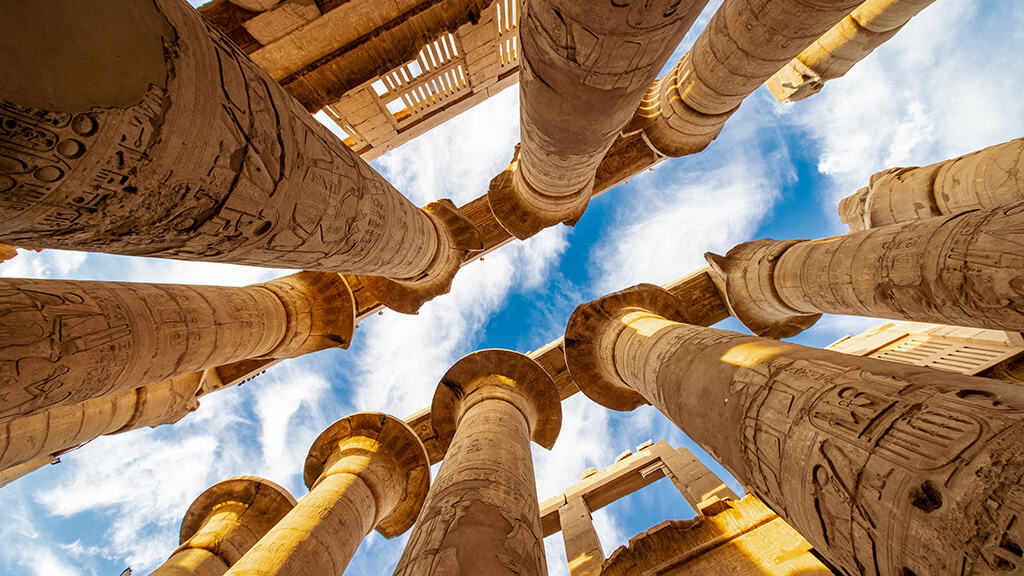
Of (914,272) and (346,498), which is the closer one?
(914,272)

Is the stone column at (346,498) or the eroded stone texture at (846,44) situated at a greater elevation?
the eroded stone texture at (846,44)

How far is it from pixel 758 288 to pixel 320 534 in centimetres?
761

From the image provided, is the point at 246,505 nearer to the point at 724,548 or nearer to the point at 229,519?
the point at 229,519

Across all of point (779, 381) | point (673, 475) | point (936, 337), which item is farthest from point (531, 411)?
point (936, 337)

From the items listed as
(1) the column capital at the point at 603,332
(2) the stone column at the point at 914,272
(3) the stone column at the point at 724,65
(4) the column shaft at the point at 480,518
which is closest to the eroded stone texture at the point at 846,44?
(3) the stone column at the point at 724,65

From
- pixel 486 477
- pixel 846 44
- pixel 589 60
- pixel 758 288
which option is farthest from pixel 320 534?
pixel 846 44

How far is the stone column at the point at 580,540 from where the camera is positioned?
7.53m

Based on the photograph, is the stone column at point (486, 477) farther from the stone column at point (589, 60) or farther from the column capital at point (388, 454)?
the stone column at point (589, 60)

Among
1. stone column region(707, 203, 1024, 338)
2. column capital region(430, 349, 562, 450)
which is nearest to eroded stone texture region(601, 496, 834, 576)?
column capital region(430, 349, 562, 450)

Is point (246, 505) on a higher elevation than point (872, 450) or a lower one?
lower

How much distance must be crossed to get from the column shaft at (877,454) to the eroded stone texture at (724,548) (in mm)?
3630

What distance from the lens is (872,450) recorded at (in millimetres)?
1979

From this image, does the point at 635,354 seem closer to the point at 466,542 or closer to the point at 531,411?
the point at 531,411

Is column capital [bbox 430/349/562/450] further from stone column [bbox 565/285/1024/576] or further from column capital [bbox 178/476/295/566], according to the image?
stone column [bbox 565/285/1024/576]
